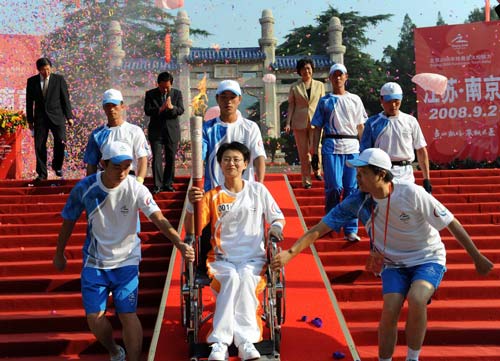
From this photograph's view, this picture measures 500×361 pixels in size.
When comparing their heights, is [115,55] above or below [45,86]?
above

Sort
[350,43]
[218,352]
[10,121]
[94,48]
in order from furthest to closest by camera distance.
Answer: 1. [350,43]
2. [94,48]
3. [10,121]
4. [218,352]

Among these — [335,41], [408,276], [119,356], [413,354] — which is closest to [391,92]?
[408,276]

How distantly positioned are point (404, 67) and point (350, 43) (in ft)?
17.3

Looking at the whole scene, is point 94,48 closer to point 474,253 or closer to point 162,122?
point 162,122

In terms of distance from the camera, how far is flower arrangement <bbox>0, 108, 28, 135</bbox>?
1035cm

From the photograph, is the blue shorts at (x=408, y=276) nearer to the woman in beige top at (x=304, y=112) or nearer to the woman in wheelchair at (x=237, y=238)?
the woman in wheelchair at (x=237, y=238)

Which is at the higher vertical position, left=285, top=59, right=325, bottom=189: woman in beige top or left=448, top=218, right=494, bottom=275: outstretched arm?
left=285, top=59, right=325, bottom=189: woman in beige top

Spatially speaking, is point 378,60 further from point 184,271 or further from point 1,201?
point 184,271

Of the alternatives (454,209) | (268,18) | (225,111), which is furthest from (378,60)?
(225,111)

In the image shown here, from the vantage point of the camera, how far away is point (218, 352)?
356 cm

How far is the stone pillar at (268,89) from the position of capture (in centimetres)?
2411

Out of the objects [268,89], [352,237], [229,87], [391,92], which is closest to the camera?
[229,87]

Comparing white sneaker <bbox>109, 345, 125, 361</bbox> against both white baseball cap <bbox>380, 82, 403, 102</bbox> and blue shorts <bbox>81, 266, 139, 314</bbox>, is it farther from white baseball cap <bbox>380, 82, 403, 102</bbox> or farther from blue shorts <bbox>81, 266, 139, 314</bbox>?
white baseball cap <bbox>380, 82, 403, 102</bbox>

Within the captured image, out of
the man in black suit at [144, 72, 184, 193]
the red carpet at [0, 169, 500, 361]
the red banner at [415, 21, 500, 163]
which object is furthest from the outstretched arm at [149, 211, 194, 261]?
the red banner at [415, 21, 500, 163]
